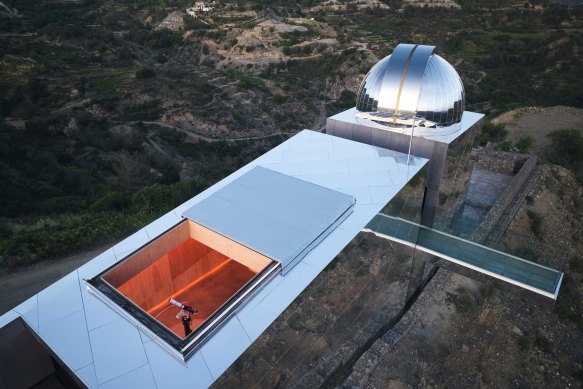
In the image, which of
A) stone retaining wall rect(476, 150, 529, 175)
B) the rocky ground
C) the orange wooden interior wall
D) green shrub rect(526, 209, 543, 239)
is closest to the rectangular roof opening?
the orange wooden interior wall

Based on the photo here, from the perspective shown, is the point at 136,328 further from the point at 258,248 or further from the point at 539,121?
the point at 539,121

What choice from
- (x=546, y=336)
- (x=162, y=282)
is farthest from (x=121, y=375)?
(x=546, y=336)

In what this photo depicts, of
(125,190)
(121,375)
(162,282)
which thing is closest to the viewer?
(121,375)

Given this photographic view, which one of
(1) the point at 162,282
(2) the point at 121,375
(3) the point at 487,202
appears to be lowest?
(3) the point at 487,202

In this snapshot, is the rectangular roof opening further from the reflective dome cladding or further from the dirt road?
the dirt road

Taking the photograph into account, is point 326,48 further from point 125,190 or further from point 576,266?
point 576,266

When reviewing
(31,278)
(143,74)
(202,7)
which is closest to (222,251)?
(31,278)
